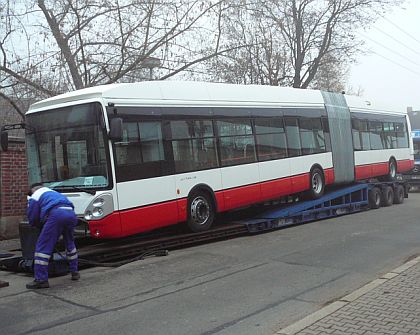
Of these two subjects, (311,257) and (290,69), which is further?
(290,69)

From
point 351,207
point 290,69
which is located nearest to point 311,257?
point 351,207

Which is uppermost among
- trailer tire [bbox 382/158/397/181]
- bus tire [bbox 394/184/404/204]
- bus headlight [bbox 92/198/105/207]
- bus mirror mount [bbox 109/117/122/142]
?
bus mirror mount [bbox 109/117/122/142]

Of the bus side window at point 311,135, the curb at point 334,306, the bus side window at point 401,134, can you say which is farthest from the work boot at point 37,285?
the bus side window at point 401,134

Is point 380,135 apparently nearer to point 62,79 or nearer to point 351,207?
point 351,207

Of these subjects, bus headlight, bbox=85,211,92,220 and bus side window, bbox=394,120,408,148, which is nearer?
bus headlight, bbox=85,211,92,220

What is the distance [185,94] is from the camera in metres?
10.6

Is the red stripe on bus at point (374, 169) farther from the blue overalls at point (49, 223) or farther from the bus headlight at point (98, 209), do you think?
the blue overalls at point (49, 223)

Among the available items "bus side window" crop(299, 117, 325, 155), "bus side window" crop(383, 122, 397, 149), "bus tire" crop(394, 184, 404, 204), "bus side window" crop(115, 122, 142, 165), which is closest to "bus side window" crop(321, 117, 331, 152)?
"bus side window" crop(299, 117, 325, 155)

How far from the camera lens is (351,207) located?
16062 mm

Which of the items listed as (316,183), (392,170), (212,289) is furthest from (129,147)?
(392,170)

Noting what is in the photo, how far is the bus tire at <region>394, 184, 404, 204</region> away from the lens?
63.2 ft

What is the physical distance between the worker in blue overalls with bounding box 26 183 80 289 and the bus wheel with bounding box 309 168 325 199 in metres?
8.15

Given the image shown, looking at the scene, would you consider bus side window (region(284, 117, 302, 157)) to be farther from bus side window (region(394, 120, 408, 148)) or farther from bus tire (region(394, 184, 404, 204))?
bus side window (region(394, 120, 408, 148))

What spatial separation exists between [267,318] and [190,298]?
1.25 metres
